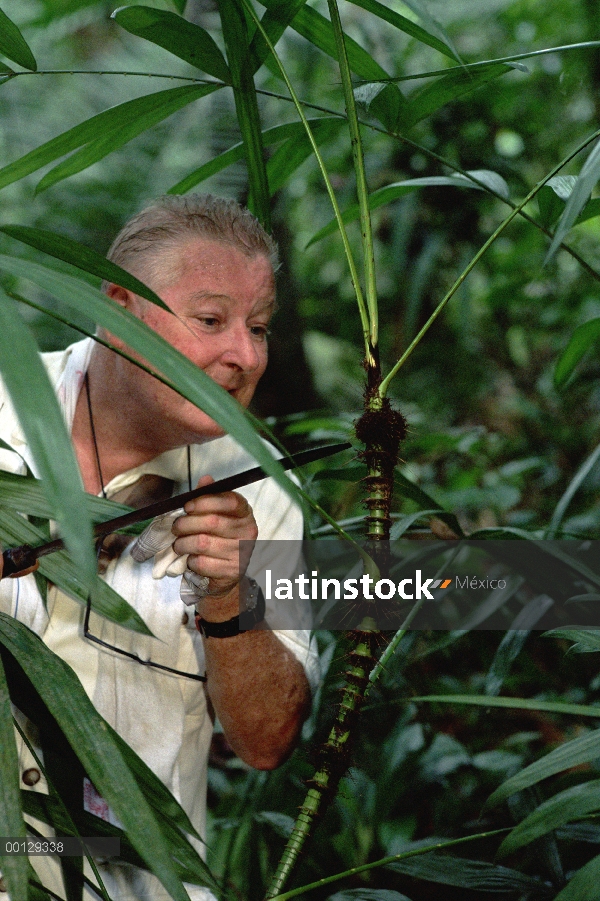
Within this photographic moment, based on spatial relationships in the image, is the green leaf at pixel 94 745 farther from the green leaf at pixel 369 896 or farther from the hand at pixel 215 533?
the green leaf at pixel 369 896

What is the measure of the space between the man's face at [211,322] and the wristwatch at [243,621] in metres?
0.15

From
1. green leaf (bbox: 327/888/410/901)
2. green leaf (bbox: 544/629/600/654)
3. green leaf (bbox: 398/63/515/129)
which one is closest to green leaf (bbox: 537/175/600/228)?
green leaf (bbox: 398/63/515/129)

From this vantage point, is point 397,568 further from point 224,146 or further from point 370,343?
point 224,146

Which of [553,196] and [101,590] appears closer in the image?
[101,590]

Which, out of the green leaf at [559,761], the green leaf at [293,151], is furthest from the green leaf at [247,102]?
the green leaf at [559,761]

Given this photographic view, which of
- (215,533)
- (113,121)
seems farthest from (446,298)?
(113,121)

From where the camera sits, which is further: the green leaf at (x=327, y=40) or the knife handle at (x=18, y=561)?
the green leaf at (x=327, y=40)

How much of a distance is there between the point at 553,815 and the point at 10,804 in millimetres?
282

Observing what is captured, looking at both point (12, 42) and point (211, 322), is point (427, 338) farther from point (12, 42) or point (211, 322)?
point (12, 42)

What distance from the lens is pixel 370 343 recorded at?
1.86 feet

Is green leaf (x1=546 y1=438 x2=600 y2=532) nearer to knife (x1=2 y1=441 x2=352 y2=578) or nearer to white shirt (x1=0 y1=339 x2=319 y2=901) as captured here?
white shirt (x1=0 y1=339 x2=319 y2=901)

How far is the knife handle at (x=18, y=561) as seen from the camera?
0.51 metres

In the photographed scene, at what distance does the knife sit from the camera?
48 centimetres

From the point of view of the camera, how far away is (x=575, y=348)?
0.94 m
